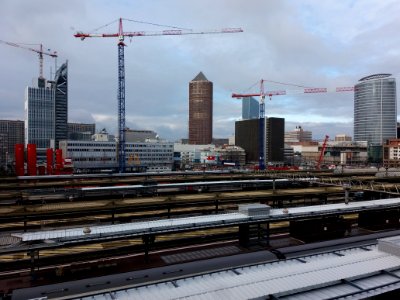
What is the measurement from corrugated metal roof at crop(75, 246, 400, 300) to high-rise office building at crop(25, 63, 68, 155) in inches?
6663

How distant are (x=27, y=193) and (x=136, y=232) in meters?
20.7

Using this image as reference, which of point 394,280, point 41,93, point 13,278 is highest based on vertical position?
point 41,93

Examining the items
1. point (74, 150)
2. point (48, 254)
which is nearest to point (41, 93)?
point (74, 150)

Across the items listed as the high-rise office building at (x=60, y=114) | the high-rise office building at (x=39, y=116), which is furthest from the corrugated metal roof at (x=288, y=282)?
the high-rise office building at (x=60, y=114)

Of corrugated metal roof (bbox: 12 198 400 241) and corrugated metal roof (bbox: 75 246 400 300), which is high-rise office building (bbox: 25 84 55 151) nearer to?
corrugated metal roof (bbox: 12 198 400 241)

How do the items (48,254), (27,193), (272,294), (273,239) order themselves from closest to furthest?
1. (272,294)
2. (48,254)
3. (273,239)
4. (27,193)

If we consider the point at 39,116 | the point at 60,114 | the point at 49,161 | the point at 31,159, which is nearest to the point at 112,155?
the point at 49,161

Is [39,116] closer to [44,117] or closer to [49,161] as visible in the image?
[44,117]

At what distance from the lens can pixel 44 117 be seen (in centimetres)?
17850

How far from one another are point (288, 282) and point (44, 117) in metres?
192

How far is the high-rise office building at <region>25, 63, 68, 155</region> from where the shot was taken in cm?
17312

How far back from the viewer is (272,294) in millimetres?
11727

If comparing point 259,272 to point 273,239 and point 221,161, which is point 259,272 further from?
point 221,161

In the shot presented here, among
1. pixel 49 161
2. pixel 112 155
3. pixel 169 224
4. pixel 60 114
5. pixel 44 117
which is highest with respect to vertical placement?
pixel 60 114
